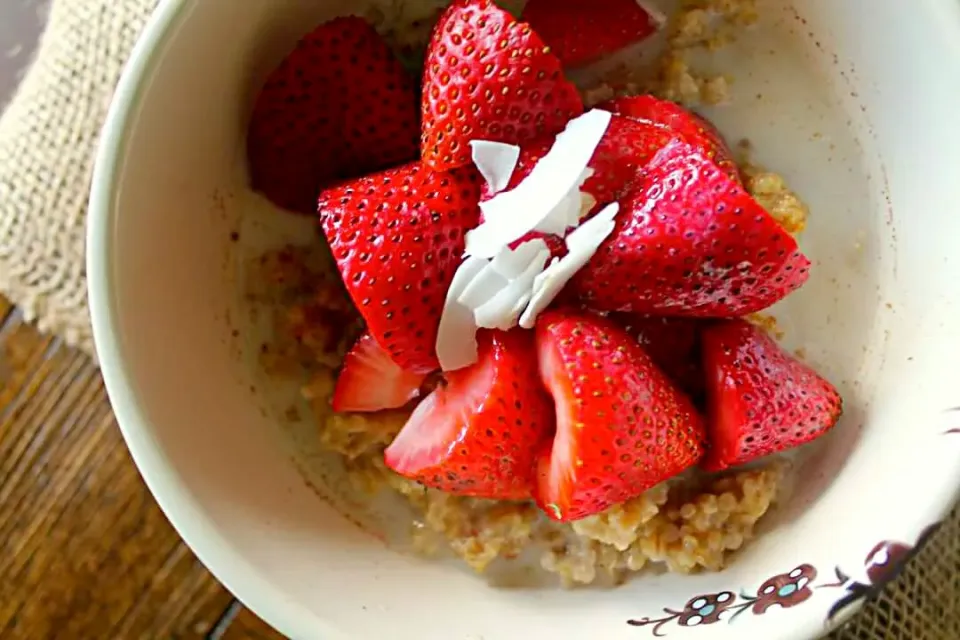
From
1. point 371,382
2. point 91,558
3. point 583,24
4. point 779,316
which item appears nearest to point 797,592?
point 779,316

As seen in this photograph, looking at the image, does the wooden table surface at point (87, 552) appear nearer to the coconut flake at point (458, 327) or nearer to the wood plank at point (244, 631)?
the wood plank at point (244, 631)

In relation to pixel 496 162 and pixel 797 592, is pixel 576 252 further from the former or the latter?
pixel 797 592

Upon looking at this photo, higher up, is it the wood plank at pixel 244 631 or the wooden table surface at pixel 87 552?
the wooden table surface at pixel 87 552

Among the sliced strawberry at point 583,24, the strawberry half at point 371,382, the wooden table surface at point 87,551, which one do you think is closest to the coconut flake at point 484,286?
the strawberry half at point 371,382

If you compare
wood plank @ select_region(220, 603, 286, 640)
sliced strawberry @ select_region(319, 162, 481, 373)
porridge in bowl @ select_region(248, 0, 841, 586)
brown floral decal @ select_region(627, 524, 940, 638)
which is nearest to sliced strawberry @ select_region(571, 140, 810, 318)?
porridge in bowl @ select_region(248, 0, 841, 586)

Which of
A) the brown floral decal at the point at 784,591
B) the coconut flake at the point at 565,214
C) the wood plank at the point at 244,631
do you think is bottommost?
the wood plank at the point at 244,631

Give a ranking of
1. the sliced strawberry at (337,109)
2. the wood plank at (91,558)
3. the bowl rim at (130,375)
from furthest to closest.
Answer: the wood plank at (91,558), the sliced strawberry at (337,109), the bowl rim at (130,375)
